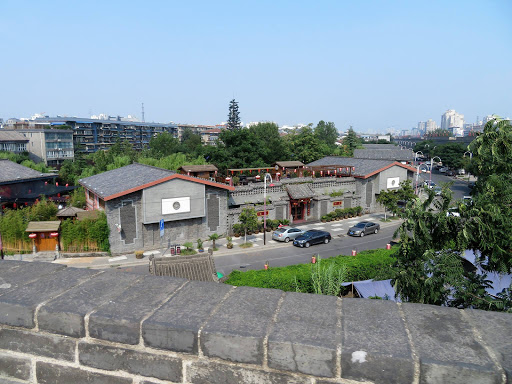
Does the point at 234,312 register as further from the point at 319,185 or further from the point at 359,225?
the point at 319,185

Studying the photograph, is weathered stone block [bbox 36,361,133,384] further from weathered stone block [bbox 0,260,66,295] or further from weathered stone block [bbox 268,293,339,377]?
weathered stone block [bbox 268,293,339,377]

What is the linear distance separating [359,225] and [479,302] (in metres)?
27.9

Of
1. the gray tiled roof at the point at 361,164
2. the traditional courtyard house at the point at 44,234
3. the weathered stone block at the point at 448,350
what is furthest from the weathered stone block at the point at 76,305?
the gray tiled roof at the point at 361,164

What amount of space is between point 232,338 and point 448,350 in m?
1.31

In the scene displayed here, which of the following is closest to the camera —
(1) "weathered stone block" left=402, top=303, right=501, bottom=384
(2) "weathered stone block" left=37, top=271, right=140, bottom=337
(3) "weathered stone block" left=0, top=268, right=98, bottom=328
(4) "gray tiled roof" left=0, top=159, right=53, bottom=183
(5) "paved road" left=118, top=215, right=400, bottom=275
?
(1) "weathered stone block" left=402, top=303, right=501, bottom=384

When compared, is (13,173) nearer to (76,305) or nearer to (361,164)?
(361,164)

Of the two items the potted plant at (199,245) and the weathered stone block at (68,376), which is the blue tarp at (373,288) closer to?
the potted plant at (199,245)

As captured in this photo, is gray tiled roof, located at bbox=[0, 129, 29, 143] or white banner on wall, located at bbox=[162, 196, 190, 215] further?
gray tiled roof, located at bbox=[0, 129, 29, 143]

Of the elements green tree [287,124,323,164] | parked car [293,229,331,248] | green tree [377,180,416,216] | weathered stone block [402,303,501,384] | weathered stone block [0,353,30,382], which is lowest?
parked car [293,229,331,248]

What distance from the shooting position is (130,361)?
100 inches

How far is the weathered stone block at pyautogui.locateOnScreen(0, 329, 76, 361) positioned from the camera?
2.68 metres

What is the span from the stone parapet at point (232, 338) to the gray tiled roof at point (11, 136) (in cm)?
7863

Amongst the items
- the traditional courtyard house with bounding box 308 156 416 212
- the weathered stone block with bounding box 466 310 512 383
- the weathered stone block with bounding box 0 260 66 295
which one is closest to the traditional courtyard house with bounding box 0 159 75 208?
the traditional courtyard house with bounding box 308 156 416 212

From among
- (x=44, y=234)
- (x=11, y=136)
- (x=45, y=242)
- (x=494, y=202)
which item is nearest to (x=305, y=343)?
(x=494, y=202)
